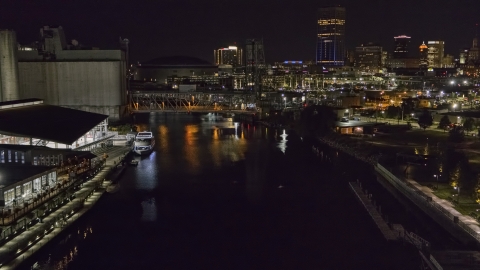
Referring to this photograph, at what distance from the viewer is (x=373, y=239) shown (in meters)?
4.78

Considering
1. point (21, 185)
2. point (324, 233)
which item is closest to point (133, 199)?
point (21, 185)

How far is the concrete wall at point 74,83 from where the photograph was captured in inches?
537

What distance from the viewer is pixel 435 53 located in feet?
129

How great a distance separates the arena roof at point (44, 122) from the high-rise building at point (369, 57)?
31.4 metres

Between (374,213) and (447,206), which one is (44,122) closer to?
(374,213)

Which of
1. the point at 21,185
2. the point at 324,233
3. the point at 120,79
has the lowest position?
the point at 324,233

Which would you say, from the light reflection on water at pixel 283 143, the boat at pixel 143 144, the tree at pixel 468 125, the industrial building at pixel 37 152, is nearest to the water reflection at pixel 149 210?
the industrial building at pixel 37 152

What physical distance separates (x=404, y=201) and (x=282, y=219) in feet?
4.77

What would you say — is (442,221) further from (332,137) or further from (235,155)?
(332,137)

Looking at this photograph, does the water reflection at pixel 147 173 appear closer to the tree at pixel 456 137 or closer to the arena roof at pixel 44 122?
the arena roof at pixel 44 122

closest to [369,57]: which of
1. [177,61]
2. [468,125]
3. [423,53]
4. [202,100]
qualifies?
[423,53]

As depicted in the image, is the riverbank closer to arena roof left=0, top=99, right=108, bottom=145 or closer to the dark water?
the dark water

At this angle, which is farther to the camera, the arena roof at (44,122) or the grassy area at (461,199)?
the arena roof at (44,122)

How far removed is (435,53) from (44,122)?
35.9 meters
